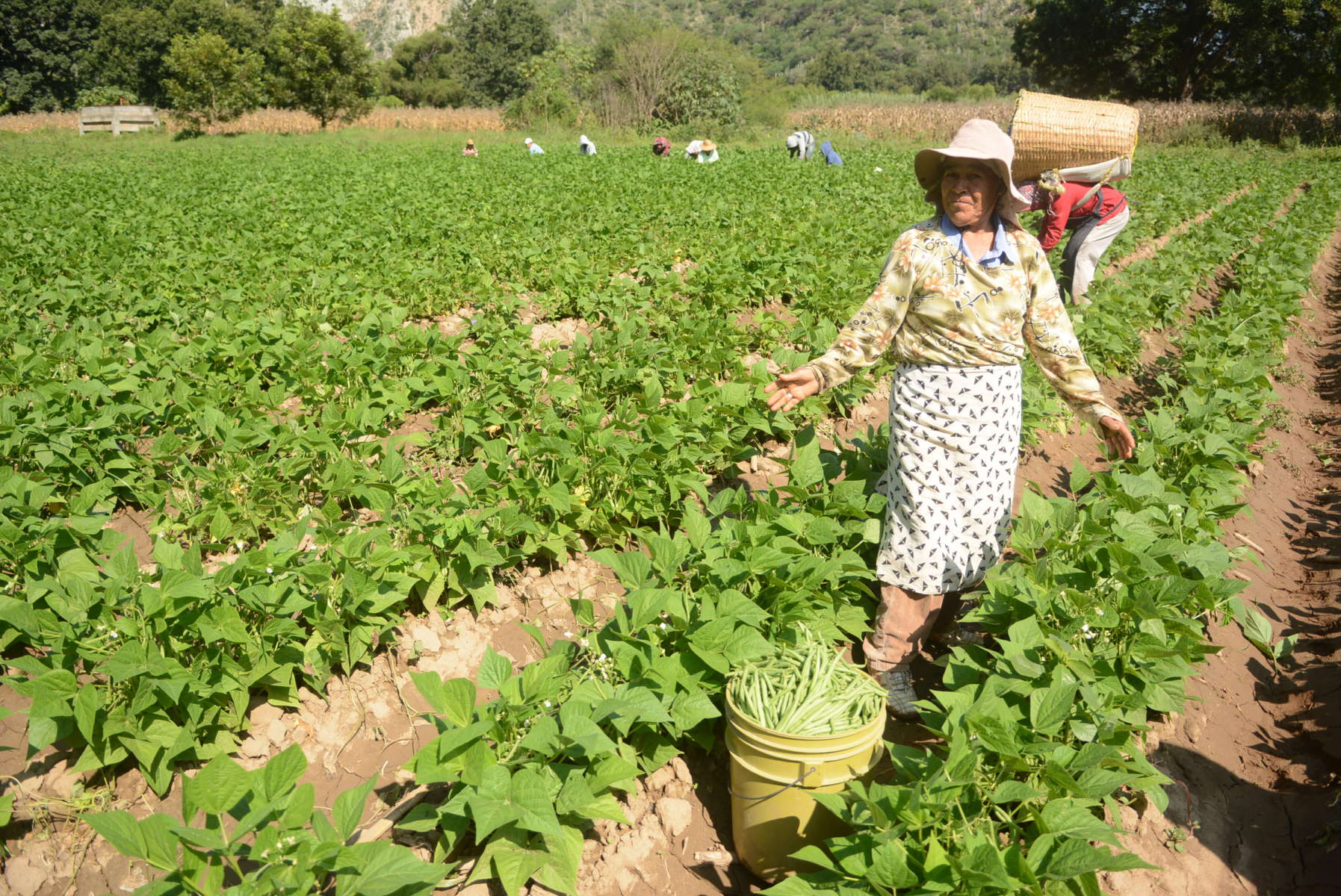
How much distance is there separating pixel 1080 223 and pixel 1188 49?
42.9m

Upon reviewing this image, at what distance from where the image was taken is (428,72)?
7131cm

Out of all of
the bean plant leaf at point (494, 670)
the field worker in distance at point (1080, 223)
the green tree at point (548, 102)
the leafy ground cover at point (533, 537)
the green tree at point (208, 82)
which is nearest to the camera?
the leafy ground cover at point (533, 537)

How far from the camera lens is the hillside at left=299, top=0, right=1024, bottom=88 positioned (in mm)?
96562

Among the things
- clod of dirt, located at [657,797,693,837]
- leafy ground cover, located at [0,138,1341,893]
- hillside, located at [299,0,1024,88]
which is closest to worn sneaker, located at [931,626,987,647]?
leafy ground cover, located at [0,138,1341,893]

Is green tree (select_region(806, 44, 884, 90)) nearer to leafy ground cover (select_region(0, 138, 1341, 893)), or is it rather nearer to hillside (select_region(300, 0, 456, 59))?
hillside (select_region(300, 0, 456, 59))

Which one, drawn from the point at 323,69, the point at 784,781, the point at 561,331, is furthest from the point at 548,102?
the point at 784,781

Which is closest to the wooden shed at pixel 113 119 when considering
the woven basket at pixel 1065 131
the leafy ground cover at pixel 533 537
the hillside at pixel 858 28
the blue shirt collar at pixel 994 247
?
the leafy ground cover at pixel 533 537

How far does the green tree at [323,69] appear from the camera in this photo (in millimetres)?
34719

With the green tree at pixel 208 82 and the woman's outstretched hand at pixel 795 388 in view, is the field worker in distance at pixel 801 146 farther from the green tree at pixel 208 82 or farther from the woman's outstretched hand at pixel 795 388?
the green tree at pixel 208 82

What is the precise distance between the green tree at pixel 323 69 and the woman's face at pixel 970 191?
36.6 m

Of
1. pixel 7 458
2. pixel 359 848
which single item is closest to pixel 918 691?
pixel 359 848

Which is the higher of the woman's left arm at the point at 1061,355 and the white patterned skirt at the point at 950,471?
the woman's left arm at the point at 1061,355

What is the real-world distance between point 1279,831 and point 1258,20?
4480cm

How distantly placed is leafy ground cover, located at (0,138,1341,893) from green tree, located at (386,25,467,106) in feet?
208
